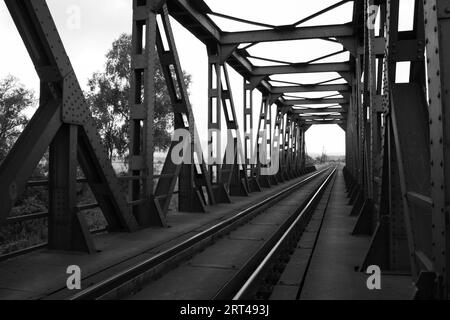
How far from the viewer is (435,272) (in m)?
2.66

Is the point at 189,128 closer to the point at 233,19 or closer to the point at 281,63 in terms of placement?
the point at 233,19

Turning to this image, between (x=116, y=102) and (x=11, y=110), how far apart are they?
621 cm

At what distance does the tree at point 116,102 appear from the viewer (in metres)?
23.1

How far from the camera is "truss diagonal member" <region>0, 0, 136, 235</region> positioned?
5066mm

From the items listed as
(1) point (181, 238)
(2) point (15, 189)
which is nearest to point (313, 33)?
(1) point (181, 238)

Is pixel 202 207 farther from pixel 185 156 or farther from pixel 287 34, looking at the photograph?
pixel 287 34

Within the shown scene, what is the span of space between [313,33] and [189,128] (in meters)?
5.73

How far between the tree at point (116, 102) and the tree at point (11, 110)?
4353mm

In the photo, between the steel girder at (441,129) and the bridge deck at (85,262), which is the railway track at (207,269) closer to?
the bridge deck at (85,262)

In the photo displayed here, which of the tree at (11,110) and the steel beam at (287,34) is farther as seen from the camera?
the tree at (11,110)

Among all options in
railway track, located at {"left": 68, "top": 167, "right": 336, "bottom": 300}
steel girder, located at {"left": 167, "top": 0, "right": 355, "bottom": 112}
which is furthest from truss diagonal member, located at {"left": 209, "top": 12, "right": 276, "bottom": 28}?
railway track, located at {"left": 68, "top": 167, "right": 336, "bottom": 300}

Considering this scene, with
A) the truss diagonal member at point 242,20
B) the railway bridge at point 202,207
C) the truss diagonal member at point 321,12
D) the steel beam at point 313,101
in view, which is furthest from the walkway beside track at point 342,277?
the steel beam at point 313,101

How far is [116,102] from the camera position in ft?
76.2

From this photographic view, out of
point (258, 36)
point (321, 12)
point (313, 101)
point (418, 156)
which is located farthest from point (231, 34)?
point (313, 101)
